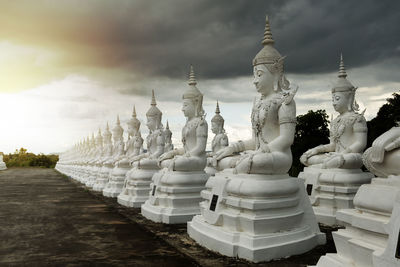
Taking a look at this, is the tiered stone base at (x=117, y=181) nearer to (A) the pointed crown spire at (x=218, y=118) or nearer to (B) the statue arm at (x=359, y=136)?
(A) the pointed crown spire at (x=218, y=118)

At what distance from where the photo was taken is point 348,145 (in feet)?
29.2

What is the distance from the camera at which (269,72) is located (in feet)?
21.2

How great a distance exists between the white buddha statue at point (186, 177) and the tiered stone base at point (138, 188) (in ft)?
5.81

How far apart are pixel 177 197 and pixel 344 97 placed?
187 inches

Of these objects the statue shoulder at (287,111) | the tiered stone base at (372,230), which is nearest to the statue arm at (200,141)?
the statue shoulder at (287,111)

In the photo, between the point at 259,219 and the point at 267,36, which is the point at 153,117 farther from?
the point at 259,219

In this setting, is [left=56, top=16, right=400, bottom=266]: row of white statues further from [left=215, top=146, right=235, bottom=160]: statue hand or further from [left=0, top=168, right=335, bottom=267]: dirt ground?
[left=0, top=168, right=335, bottom=267]: dirt ground

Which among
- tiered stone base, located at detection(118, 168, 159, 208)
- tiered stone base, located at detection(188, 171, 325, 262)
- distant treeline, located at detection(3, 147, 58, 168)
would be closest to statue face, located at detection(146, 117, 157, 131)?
tiered stone base, located at detection(118, 168, 159, 208)

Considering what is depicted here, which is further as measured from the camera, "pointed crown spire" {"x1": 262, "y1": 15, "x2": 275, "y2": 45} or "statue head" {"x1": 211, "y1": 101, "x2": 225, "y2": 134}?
"statue head" {"x1": 211, "y1": 101, "x2": 225, "y2": 134}

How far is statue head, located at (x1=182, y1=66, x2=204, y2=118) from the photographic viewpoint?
9.23 metres

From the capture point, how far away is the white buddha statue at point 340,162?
8.25m

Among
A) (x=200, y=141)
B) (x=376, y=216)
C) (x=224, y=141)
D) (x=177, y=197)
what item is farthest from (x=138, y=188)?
(x=376, y=216)

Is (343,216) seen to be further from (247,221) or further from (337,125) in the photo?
(337,125)

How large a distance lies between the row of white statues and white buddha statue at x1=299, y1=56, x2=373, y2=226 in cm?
2
